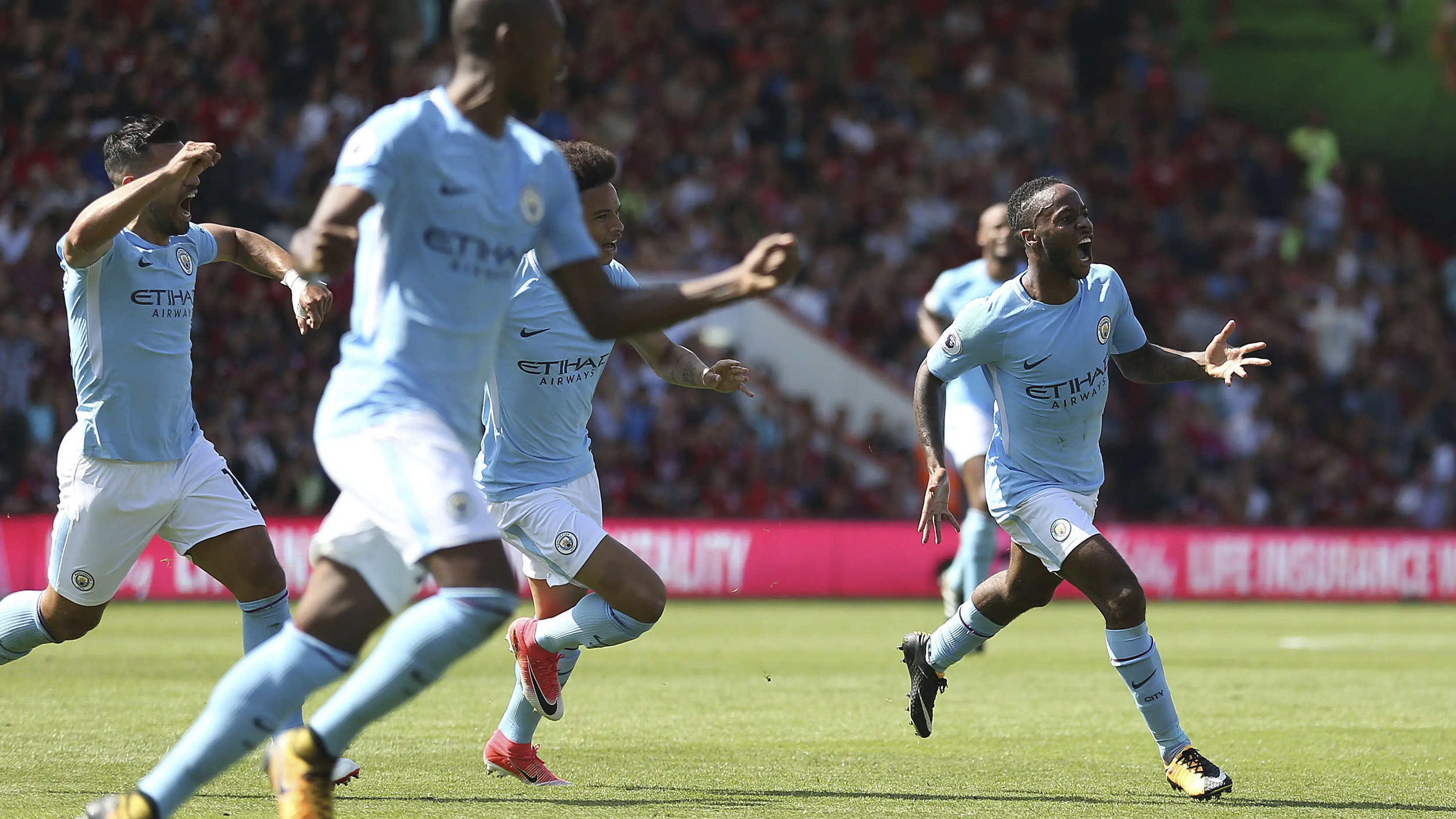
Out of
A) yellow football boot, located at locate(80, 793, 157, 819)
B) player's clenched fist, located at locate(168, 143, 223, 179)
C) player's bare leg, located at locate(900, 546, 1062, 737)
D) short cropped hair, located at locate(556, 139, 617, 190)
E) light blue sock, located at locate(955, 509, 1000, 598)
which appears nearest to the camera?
yellow football boot, located at locate(80, 793, 157, 819)

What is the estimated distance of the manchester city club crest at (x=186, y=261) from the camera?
6781 millimetres

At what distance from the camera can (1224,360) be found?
24.0ft

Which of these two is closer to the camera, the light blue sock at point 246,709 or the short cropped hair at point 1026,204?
the light blue sock at point 246,709

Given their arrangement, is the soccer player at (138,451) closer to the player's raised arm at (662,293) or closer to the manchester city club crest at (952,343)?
the player's raised arm at (662,293)

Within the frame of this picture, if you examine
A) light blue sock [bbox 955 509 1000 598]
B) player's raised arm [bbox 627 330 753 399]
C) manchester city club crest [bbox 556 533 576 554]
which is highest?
player's raised arm [bbox 627 330 753 399]

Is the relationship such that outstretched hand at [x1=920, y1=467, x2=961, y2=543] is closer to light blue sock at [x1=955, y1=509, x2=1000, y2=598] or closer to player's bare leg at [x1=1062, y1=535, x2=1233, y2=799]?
player's bare leg at [x1=1062, y1=535, x2=1233, y2=799]

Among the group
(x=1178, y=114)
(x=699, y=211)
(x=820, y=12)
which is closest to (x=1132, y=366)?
(x=699, y=211)

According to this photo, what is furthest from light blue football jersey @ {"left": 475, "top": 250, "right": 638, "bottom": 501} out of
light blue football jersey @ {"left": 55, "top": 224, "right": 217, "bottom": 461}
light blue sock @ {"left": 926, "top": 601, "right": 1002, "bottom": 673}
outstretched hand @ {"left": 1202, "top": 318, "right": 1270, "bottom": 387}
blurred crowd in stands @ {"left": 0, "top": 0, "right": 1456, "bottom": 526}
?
blurred crowd in stands @ {"left": 0, "top": 0, "right": 1456, "bottom": 526}

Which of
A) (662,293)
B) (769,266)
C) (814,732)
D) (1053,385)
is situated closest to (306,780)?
(662,293)

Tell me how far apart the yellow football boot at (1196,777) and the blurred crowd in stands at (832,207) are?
1394cm

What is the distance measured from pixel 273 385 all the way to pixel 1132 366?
13.9 m

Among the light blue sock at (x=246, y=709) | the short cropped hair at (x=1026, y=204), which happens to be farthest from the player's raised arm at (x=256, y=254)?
the short cropped hair at (x=1026, y=204)

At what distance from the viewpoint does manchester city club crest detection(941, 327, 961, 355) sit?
299 inches

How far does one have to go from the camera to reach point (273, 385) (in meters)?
19.7
